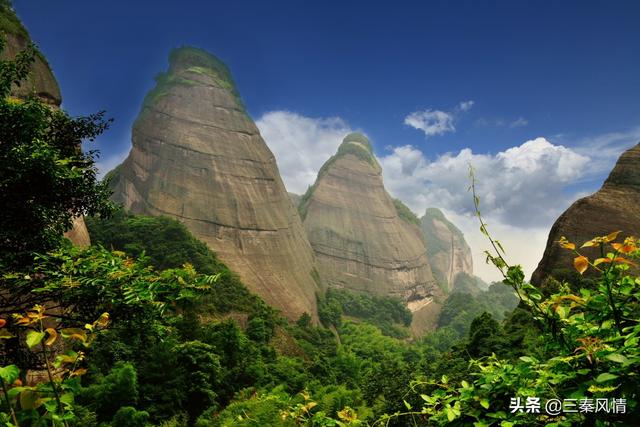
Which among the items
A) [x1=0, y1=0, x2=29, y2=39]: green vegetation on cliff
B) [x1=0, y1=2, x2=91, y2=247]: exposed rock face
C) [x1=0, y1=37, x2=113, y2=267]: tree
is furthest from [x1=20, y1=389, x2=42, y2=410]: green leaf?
[x1=0, y1=0, x2=29, y2=39]: green vegetation on cliff

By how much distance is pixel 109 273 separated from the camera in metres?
3.25

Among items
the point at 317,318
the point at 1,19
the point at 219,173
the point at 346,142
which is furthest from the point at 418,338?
the point at 1,19

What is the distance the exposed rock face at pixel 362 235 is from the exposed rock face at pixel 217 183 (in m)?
14.8

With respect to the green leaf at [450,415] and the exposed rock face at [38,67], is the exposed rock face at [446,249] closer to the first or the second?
the exposed rock face at [38,67]

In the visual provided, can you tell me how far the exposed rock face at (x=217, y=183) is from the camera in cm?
4166

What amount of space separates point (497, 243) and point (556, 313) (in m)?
0.40

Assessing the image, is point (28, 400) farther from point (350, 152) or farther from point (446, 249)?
point (446, 249)

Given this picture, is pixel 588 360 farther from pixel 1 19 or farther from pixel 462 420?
Answer: pixel 1 19

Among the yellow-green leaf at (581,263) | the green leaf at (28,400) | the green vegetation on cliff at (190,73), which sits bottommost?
the green leaf at (28,400)

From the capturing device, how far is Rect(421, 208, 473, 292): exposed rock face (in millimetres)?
121213

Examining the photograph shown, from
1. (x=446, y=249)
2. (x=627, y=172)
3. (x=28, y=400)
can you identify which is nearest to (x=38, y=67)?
(x=28, y=400)

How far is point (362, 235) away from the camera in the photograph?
72062 millimetres

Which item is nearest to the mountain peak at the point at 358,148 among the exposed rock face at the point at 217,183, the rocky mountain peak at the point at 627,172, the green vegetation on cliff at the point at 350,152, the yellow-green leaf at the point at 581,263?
the green vegetation on cliff at the point at 350,152

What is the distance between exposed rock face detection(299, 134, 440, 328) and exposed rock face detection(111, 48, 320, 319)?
14.8 metres
